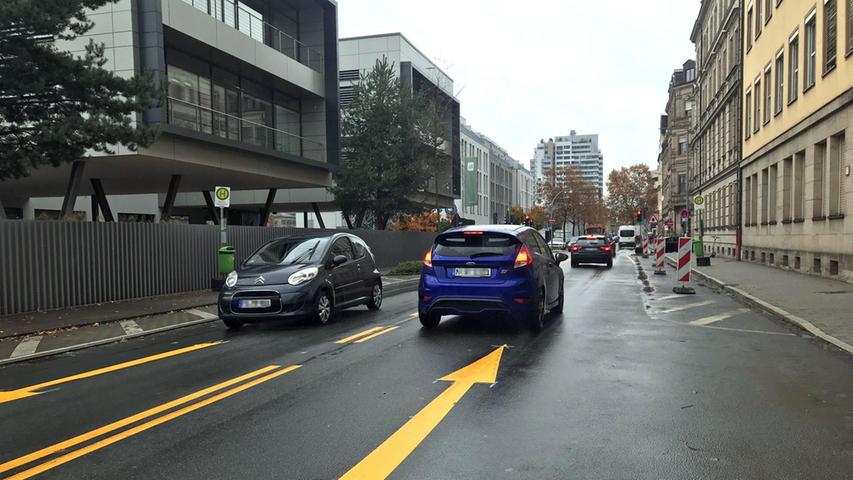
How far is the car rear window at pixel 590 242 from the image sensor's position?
28.9 m

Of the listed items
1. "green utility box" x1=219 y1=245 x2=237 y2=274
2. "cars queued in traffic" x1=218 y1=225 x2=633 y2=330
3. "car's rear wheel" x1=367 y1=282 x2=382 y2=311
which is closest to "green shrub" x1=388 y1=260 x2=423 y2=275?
"green utility box" x1=219 y1=245 x2=237 y2=274

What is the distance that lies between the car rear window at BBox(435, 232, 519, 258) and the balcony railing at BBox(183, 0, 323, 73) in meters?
15.2

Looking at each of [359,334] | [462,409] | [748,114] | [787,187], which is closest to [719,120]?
[748,114]

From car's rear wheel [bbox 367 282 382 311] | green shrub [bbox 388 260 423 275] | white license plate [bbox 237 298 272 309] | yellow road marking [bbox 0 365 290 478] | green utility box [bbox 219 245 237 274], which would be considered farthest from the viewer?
green shrub [bbox 388 260 423 275]

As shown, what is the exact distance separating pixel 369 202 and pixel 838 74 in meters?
19.7

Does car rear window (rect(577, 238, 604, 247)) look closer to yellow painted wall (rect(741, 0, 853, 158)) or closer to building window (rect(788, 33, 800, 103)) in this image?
yellow painted wall (rect(741, 0, 853, 158))

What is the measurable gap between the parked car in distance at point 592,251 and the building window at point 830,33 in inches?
473

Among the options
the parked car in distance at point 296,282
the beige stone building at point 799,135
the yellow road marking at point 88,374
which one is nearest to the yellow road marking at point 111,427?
the yellow road marking at point 88,374

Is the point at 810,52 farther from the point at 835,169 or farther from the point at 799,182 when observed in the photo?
the point at 835,169

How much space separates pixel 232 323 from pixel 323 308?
1492 millimetres

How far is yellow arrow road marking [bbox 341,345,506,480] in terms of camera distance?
148 inches

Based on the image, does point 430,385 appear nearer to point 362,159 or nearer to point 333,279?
point 333,279

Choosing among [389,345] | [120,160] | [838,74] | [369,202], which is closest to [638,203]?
[369,202]

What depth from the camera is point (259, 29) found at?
2473cm
